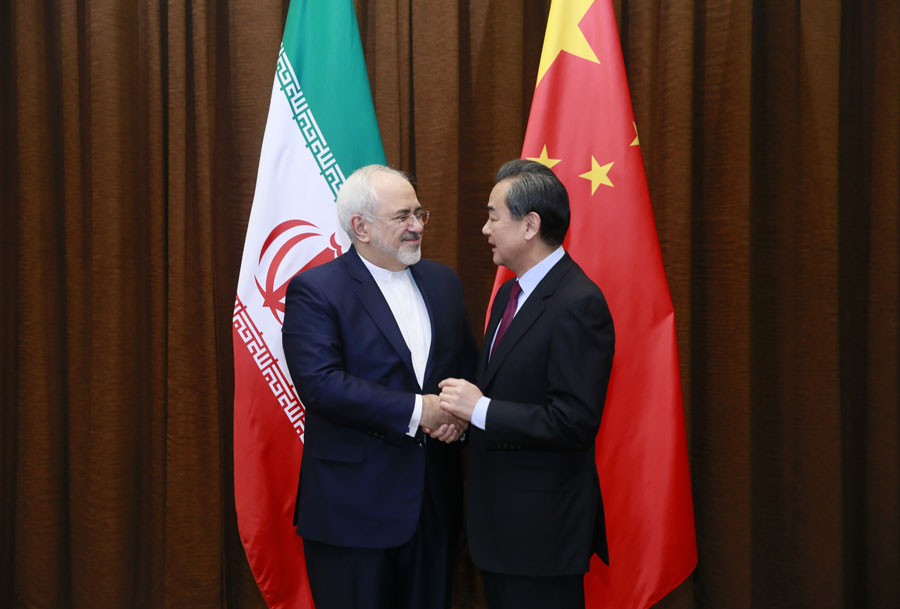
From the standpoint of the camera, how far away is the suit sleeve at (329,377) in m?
1.62

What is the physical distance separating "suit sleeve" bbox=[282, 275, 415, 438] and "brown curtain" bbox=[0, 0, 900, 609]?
3.07ft

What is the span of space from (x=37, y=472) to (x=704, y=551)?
9.07 feet

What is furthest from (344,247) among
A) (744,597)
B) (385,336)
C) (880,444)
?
(880,444)

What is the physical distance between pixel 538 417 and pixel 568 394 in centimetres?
9

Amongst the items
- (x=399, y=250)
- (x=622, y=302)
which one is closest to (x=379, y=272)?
(x=399, y=250)

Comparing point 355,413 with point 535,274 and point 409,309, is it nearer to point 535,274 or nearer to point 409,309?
point 409,309

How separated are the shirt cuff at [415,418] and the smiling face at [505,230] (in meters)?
0.43

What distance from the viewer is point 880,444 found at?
2545mm

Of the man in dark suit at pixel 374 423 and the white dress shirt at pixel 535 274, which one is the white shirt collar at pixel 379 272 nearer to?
the man in dark suit at pixel 374 423

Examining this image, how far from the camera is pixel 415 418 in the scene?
1.64 m

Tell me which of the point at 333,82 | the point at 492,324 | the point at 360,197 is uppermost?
the point at 333,82

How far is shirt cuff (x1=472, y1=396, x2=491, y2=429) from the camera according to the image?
1.53 m

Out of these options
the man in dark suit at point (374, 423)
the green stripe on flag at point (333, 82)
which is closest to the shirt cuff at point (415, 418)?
the man in dark suit at point (374, 423)

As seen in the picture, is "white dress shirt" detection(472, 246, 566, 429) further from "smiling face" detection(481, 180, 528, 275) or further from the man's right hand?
the man's right hand
